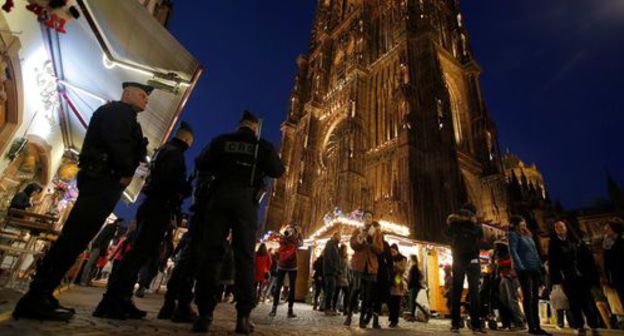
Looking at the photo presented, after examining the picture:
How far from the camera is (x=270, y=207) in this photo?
88.6ft

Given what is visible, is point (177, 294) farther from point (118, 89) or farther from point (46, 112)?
point (46, 112)

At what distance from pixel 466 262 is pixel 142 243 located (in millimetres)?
4627

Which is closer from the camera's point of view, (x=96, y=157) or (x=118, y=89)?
(x=96, y=157)

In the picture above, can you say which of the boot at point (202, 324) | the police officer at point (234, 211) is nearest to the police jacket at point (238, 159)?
the police officer at point (234, 211)

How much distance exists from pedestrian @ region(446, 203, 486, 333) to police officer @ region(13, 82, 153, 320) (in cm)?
475

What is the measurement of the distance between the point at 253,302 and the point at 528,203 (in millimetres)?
29169

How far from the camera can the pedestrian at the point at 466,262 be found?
4.77 metres

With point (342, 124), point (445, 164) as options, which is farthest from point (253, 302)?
point (342, 124)

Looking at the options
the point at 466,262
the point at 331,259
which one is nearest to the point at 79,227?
the point at 466,262

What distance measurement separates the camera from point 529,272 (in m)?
4.84

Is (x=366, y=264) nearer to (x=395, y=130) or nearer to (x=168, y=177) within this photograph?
(x=168, y=177)

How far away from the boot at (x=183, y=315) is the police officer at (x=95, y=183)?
0.90m

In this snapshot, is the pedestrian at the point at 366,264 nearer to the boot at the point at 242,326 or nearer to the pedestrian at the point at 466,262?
the pedestrian at the point at 466,262

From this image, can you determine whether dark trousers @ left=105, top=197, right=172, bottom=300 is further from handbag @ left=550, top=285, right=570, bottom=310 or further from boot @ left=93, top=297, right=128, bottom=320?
handbag @ left=550, top=285, right=570, bottom=310
